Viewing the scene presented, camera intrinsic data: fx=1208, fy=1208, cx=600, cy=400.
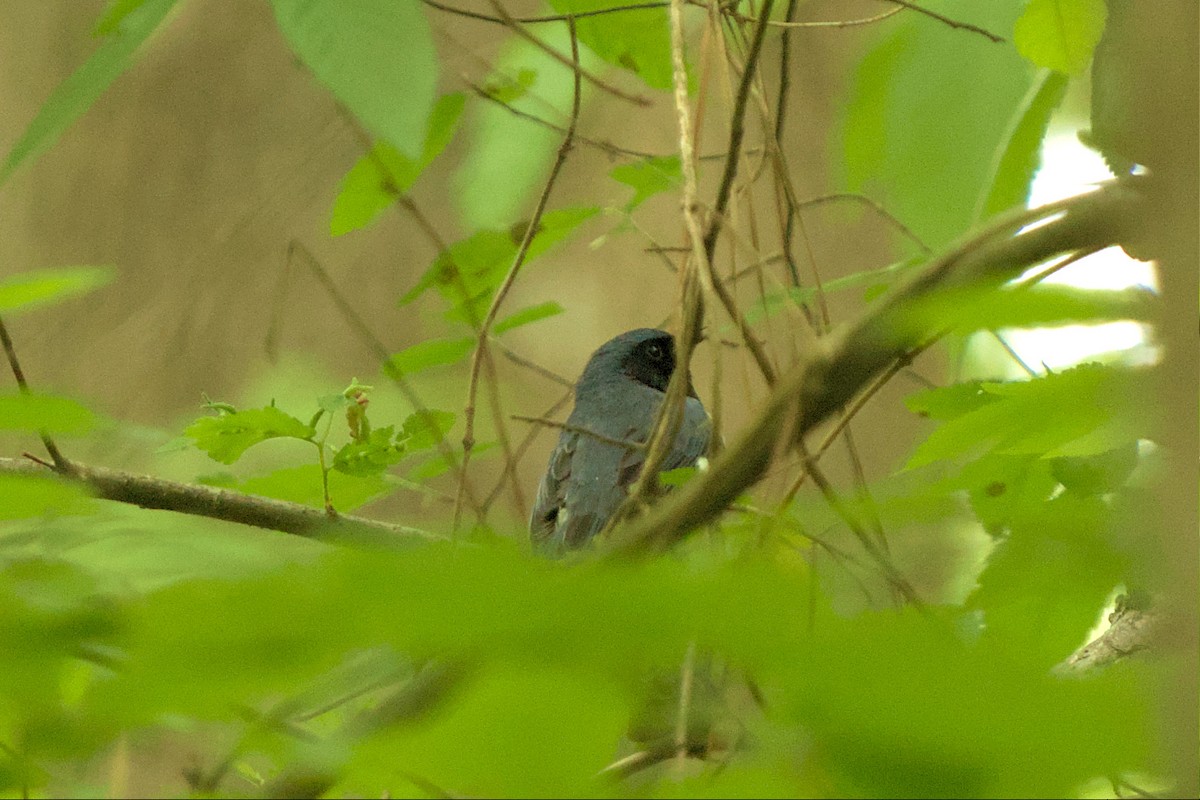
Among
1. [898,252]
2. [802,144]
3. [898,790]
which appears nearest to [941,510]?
[898,790]

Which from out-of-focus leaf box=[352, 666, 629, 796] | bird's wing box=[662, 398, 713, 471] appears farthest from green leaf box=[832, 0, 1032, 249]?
bird's wing box=[662, 398, 713, 471]

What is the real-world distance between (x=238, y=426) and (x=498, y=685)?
118 cm

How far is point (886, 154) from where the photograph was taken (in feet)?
4.13

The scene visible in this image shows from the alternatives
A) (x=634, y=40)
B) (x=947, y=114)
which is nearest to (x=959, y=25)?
(x=947, y=114)

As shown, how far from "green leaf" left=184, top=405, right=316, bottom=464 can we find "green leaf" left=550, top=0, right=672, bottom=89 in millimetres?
608

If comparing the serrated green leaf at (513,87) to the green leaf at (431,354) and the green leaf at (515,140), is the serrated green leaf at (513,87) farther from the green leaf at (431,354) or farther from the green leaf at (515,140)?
the green leaf at (431,354)

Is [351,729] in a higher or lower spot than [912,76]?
lower

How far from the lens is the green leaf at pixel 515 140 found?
1538mm

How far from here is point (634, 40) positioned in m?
1.55

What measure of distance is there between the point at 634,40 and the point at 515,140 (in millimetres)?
215

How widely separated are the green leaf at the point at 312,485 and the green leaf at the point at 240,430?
0.06 m

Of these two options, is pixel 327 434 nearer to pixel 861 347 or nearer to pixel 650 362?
pixel 861 347

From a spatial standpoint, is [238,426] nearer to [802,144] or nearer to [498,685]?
[498,685]

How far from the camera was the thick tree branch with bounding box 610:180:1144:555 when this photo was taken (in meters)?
0.57
